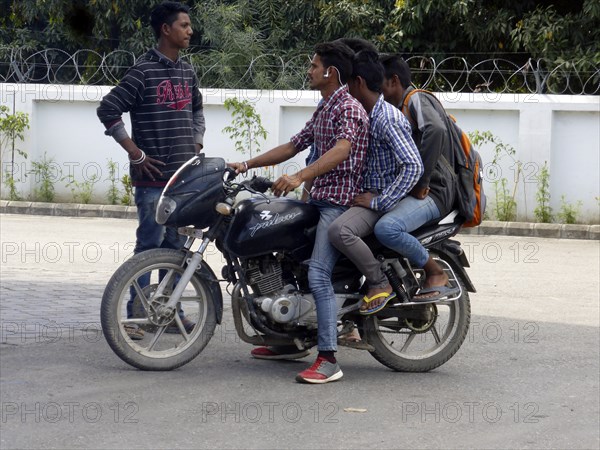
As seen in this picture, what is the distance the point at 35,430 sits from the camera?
5.35 m

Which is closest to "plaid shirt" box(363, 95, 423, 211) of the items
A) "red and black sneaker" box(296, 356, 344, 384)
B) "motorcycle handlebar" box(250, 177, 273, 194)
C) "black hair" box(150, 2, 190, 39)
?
"motorcycle handlebar" box(250, 177, 273, 194)

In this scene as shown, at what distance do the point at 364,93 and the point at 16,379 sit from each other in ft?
8.03

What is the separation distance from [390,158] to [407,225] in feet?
1.29

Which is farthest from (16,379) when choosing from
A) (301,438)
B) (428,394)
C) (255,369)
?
(428,394)

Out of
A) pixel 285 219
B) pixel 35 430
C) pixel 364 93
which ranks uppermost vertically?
pixel 364 93

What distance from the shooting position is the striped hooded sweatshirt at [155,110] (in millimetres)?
7293

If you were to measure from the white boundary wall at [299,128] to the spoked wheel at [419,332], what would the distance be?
28.6ft

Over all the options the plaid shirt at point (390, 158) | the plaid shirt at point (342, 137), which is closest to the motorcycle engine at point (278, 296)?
the plaid shirt at point (342, 137)

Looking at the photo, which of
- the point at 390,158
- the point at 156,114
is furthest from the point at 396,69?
the point at 156,114

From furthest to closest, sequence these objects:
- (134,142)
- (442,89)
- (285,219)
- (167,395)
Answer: (442,89) < (134,142) < (285,219) < (167,395)

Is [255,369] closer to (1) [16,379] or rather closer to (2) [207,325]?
(2) [207,325]

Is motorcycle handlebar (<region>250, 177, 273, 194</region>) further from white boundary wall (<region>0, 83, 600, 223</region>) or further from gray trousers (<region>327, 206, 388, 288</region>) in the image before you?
white boundary wall (<region>0, 83, 600, 223</region>)

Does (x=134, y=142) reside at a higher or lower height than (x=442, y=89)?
lower

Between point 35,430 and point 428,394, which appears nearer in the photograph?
point 35,430
